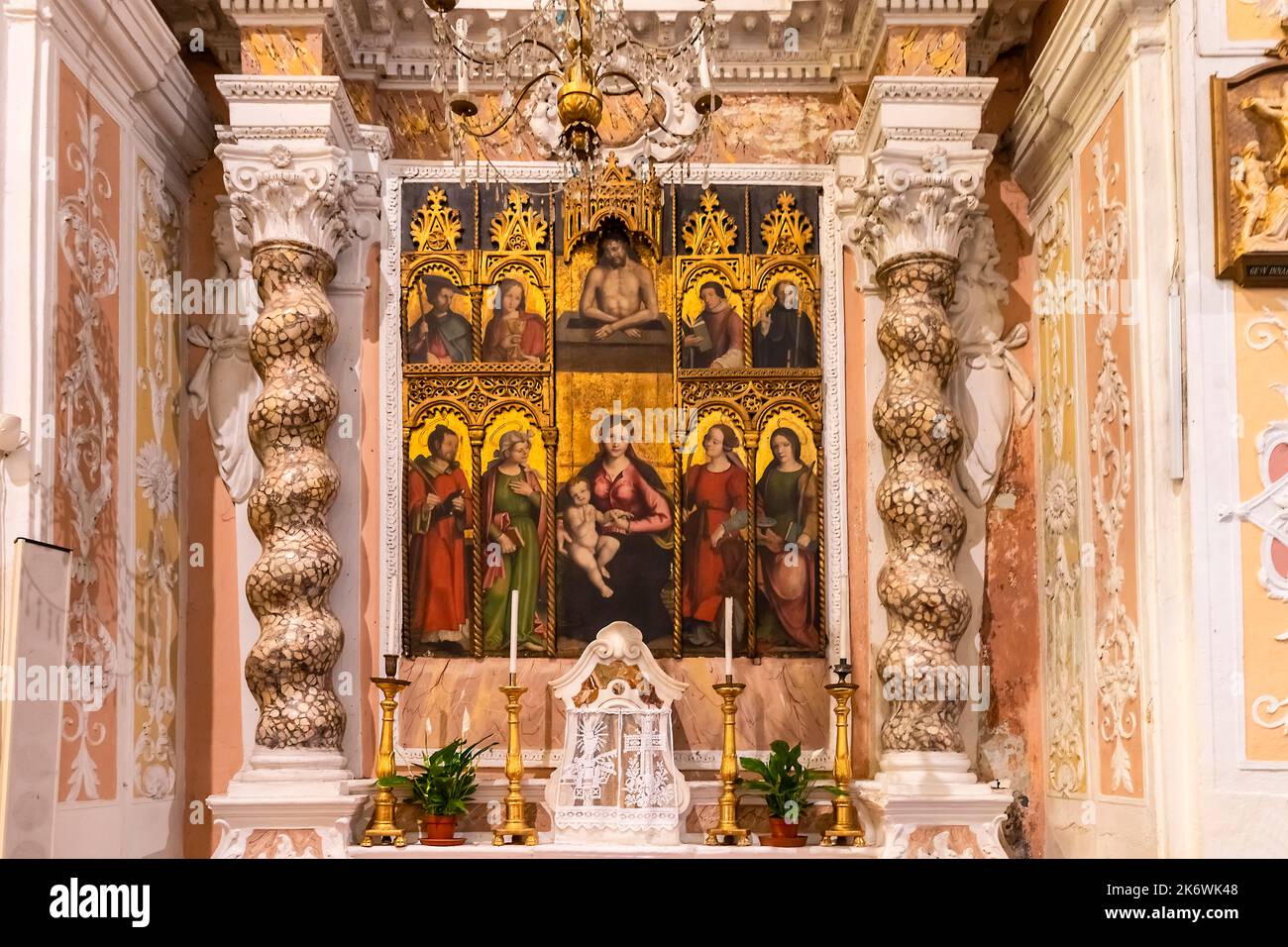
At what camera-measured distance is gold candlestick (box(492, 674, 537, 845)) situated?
744 cm

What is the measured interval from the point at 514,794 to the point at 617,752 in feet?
1.83

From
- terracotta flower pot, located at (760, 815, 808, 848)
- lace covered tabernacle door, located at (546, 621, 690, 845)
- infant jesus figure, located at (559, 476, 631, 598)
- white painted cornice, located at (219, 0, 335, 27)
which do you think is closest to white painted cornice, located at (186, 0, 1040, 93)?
white painted cornice, located at (219, 0, 335, 27)

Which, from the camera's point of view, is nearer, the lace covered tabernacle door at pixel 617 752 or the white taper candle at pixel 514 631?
the lace covered tabernacle door at pixel 617 752

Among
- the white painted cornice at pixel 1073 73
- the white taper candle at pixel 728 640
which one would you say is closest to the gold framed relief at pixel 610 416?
the white taper candle at pixel 728 640

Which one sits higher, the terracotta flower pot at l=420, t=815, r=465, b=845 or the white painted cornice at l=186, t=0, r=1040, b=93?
the white painted cornice at l=186, t=0, r=1040, b=93

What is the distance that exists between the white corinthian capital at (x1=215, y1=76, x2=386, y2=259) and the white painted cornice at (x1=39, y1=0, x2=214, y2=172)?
0.34m

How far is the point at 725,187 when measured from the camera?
8633 mm

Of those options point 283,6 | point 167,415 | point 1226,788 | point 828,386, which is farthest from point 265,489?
point 1226,788

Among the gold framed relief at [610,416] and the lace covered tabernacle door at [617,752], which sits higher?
the gold framed relief at [610,416]

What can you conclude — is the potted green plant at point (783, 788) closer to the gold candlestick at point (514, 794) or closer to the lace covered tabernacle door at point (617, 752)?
the lace covered tabernacle door at point (617, 752)

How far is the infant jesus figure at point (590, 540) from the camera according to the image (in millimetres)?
8234

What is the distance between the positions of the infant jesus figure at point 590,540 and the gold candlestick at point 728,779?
39.1 inches

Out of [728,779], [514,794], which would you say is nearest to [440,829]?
[514,794]

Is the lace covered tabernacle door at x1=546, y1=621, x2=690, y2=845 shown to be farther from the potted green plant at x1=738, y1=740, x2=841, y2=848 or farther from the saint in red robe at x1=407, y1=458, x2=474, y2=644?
the saint in red robe at x1=407, y1=458, x2=474, y2=644
